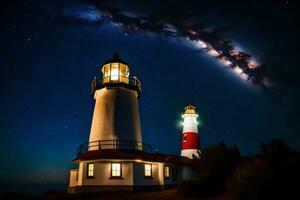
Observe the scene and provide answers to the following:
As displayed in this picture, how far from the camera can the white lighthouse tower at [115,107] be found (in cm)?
2659

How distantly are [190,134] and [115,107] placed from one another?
10637 millimetres

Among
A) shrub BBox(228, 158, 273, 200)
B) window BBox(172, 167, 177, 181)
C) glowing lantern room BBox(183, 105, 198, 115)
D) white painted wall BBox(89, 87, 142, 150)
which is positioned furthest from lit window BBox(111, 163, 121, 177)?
glowing lantern room BBox(183, 105, 198, 115)

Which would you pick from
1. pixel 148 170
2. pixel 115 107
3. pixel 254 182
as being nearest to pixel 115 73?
pixel 115 107

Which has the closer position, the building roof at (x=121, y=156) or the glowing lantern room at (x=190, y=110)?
the building roof at (x=121, y=156)

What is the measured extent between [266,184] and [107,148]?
1526cm

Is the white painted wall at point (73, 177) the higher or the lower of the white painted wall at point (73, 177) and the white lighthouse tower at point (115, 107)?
the lower

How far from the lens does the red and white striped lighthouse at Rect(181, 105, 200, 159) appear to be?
33.8m

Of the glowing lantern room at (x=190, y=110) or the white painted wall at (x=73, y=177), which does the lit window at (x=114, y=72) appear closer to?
the white painted wall at (x=73, y=177)

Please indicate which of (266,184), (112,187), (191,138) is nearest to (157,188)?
(112,187)

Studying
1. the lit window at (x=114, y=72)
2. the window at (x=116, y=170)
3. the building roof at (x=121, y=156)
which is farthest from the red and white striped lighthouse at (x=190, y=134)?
the window at (x=116, y=170)

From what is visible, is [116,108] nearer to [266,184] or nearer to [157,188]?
[157,188]

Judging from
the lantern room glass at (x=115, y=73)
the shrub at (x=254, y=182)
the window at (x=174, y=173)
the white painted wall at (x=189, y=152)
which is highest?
the lantern room glass at (x=115, y=73)

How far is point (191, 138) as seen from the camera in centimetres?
3422

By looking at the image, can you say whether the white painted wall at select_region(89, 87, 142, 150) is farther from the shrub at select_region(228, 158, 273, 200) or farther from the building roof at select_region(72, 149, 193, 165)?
the shrub at select_region(228, 158, 273, 200)
